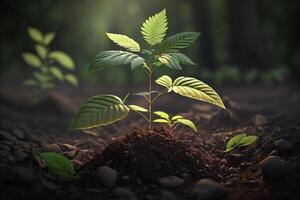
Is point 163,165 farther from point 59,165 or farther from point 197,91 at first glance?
point 59,165

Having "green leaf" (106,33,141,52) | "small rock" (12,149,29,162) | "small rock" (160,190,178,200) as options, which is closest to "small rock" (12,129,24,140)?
"small rock" (12,149,29,162)

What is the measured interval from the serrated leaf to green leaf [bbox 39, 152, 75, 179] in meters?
0.78

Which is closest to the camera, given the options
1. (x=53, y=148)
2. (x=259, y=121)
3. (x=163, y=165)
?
(x=163, y=165)

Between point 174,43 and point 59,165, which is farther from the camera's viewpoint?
point 174,43

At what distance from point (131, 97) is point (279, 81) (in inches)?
119

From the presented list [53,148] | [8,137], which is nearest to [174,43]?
[53,148]

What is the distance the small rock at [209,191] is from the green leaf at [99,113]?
605 millimetres

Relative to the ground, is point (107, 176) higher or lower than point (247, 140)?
lower

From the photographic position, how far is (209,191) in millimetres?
2234

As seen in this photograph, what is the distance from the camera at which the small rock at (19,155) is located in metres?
2.69

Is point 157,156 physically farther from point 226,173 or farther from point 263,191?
point 263,191

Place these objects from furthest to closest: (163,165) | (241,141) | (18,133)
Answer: (18,133) → (241,141) → (163,165)

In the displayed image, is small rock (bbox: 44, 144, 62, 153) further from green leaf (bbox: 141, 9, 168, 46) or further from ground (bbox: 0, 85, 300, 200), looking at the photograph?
green leaf (bbox: 141, 9, 168, 46)

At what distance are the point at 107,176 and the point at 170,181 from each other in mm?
357
